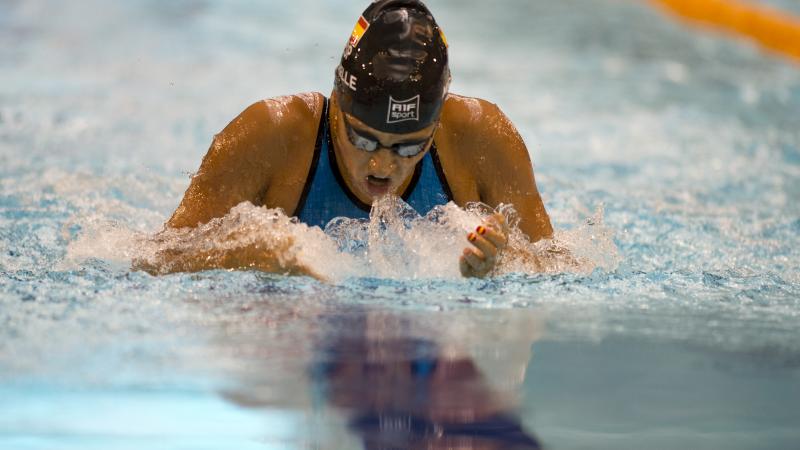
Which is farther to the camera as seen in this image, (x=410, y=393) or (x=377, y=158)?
(x=377, y=158)

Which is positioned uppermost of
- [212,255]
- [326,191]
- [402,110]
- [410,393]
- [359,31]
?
[359,31]

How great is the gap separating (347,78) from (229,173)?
1.18 ft

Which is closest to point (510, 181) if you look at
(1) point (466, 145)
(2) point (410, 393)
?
(1) point (466, 145)

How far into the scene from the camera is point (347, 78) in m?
2.50

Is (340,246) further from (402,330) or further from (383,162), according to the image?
(402,330)

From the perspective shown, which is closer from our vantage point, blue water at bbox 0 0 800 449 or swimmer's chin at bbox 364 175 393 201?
blue water at bbox 0 0 800 449

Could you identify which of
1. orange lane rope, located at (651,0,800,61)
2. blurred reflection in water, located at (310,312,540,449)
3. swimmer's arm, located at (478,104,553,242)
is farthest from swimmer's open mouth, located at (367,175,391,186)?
orange lane rope, located at (651,0,800,61)

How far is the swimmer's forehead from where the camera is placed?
7.91 feet

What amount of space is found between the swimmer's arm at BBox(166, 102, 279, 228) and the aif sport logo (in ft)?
1.22

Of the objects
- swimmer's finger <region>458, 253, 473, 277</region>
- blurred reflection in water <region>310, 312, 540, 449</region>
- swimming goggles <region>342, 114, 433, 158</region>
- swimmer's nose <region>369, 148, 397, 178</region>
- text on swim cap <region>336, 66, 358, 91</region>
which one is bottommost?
blurred reflection in water <region>310, 312, 540, 449</region>

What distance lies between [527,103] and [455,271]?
464cm

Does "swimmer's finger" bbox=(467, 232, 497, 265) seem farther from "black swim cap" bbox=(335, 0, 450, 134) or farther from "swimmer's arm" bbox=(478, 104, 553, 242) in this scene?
"swimmer's arm" bbox=(478, 104, 553, 242)

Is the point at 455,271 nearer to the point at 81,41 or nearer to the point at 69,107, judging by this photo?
the point at 69,107

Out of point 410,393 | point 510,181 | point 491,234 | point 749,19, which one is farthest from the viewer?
point 749,19
